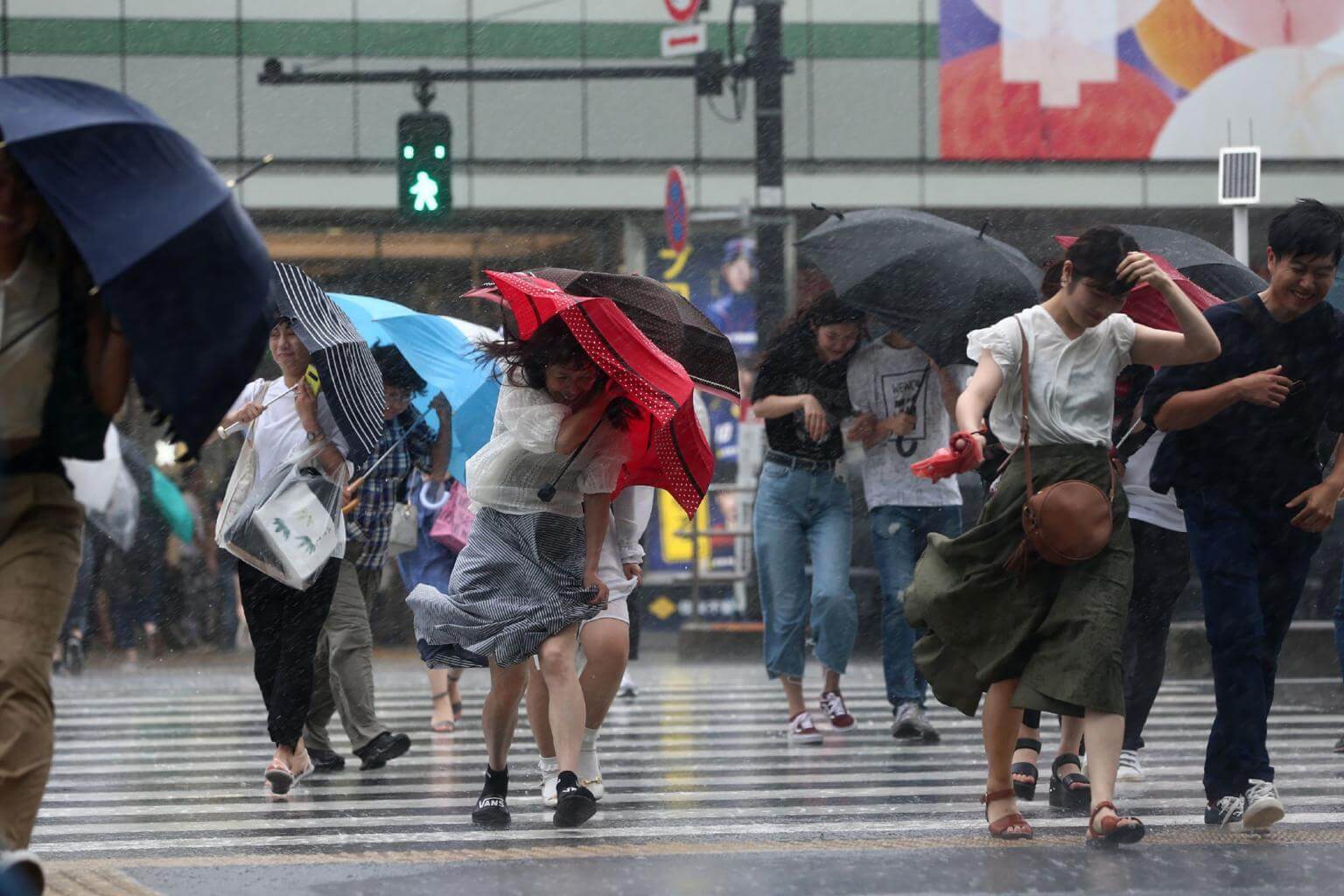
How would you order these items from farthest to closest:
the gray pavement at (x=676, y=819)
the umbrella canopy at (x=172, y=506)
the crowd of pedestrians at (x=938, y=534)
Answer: the umbrella canopy at (x=172, y=506)
the gray pavement at (x=676, y=819)
the crowd of pedestrians at (x=938, y=534)

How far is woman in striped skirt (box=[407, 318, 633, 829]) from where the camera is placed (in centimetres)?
693

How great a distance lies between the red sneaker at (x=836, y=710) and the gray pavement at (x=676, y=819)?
217 mm

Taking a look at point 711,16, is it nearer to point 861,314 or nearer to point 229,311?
point 861,314

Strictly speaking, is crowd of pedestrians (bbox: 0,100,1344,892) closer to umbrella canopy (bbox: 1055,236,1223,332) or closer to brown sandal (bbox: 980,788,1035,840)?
brown sandal (bbox: 980,788,1035,840)

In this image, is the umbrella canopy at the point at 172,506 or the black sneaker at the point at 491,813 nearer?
the black sneaker at the point at 491,813

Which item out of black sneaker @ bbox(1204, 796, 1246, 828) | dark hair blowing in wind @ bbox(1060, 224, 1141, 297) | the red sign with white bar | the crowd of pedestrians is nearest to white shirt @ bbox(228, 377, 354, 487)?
the crowd of pedestrians

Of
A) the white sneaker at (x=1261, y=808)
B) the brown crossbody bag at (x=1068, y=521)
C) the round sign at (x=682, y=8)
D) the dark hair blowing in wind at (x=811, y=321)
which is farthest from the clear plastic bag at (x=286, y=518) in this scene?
the round sign at (x=682, y=8)

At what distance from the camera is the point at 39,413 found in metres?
Result: 4.46

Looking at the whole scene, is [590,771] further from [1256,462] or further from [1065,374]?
[1256,462]

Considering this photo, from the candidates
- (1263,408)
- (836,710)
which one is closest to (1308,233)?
(1263,408)

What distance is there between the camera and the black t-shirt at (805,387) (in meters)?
9.74

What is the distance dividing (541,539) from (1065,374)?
1.87 m

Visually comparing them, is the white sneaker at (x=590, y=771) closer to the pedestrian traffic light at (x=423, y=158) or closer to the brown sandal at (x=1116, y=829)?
the brown sandal at (x=1116, y=829)

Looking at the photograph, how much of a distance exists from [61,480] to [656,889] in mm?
1977
